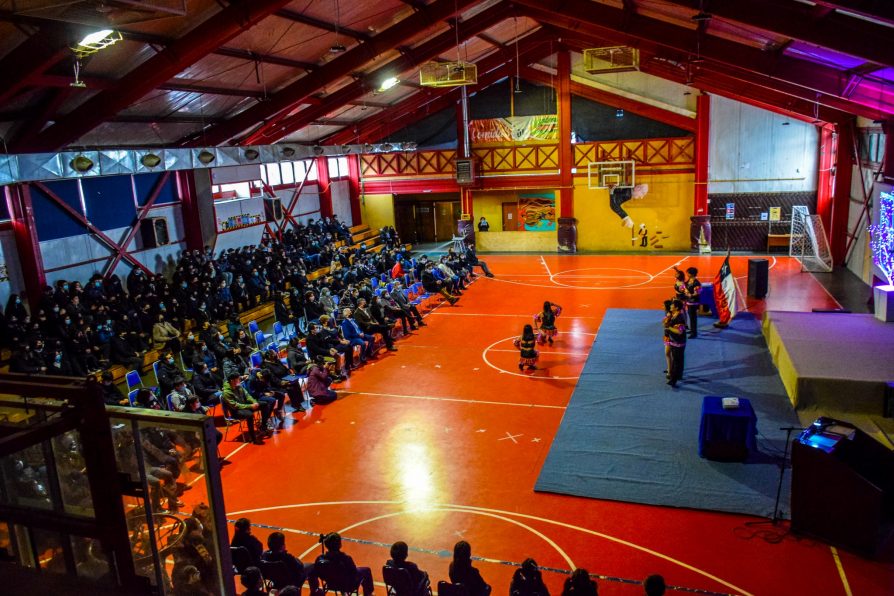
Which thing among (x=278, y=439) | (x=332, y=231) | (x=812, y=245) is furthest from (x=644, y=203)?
(x=278, y=439)

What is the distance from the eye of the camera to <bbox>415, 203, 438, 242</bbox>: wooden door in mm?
34906

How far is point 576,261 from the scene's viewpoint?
26625mm

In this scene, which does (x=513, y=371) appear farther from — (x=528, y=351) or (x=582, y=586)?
(x=582, y=586)

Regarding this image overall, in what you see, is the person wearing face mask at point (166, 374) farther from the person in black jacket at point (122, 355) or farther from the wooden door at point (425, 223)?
the wooden door at point (425, 223)

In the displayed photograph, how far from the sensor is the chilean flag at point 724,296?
16078mm

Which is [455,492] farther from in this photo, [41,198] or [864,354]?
[41,198]

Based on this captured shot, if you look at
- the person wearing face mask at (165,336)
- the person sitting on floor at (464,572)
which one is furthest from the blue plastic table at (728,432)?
the person wearing face mask at (165,336)

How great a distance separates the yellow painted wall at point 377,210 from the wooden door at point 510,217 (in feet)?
19.1

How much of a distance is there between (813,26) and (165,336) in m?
14.5

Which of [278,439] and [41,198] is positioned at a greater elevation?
[41,198]

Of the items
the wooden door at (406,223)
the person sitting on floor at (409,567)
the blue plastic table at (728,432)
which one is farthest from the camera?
the wooden door at (406,223)

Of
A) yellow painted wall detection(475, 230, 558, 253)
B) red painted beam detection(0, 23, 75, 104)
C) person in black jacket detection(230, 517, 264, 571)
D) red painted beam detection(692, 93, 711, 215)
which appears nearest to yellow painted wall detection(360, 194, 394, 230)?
yellow painted wall detection(475, 230, 558, 253)

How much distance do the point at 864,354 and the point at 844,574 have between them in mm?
5829

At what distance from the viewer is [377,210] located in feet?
111
